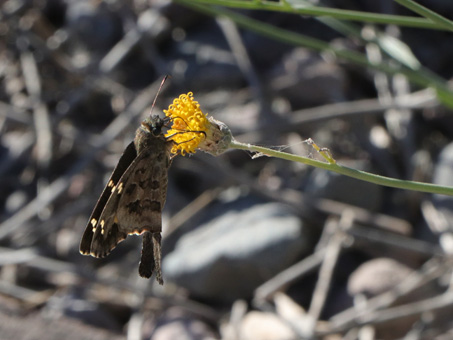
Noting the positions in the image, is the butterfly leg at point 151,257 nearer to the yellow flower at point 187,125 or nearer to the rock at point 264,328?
the yellow flower at point 187,125

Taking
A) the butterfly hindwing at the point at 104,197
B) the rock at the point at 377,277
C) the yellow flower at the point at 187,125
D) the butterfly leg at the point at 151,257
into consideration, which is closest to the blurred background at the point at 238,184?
the rock at the point at 377,277

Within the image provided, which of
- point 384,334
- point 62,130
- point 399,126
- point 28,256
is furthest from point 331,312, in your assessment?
point 62,130

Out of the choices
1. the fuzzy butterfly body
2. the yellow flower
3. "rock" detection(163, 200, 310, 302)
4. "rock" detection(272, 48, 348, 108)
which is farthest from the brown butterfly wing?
"rock" detection(272, 48, 348, 108)

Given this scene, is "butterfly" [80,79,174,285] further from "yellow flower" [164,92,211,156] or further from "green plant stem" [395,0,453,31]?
"green plant stem" [395,0,453,31]

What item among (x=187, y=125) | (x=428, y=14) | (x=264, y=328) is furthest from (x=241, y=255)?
(x=428, y=14)

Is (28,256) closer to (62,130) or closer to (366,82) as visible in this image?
(62,130)

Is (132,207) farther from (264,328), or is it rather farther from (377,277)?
(377,277)
